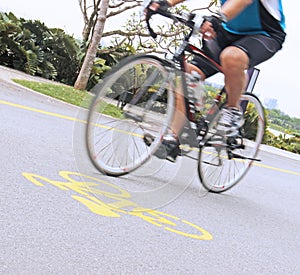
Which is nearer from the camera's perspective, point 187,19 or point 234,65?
point 187,19

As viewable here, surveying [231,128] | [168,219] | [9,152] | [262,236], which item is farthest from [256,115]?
[9,152]

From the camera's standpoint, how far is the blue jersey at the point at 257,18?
3.14 metres

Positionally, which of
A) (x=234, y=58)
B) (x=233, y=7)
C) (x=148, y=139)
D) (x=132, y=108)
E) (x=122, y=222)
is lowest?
(x=122, y=222)

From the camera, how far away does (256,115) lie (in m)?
4.65

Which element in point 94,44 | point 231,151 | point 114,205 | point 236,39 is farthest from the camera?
point 94,44

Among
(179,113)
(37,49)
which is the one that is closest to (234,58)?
(179,113)

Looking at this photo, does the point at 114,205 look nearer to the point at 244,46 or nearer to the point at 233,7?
the point at 244,46

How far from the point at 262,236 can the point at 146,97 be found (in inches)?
62.4

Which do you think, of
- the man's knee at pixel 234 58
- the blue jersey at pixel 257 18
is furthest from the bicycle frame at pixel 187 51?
the blue jersey at pixel 257 18

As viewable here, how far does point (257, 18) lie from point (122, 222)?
151cm

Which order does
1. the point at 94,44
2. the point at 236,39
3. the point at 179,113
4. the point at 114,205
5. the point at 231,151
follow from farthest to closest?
the point at 94,44 < the point at 231,151 < the point at 114,205 < the point at 236,39 < the point at 179,113

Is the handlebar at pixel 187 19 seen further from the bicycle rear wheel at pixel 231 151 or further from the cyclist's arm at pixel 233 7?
the bicycle rear wheel at pixel 231 151

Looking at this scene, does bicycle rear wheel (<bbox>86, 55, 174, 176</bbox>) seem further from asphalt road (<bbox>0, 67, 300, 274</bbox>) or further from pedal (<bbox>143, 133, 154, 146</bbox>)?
asphalt road (<bbox>0, 67, 300, 274</bbox>)

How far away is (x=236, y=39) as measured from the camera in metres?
3.31
